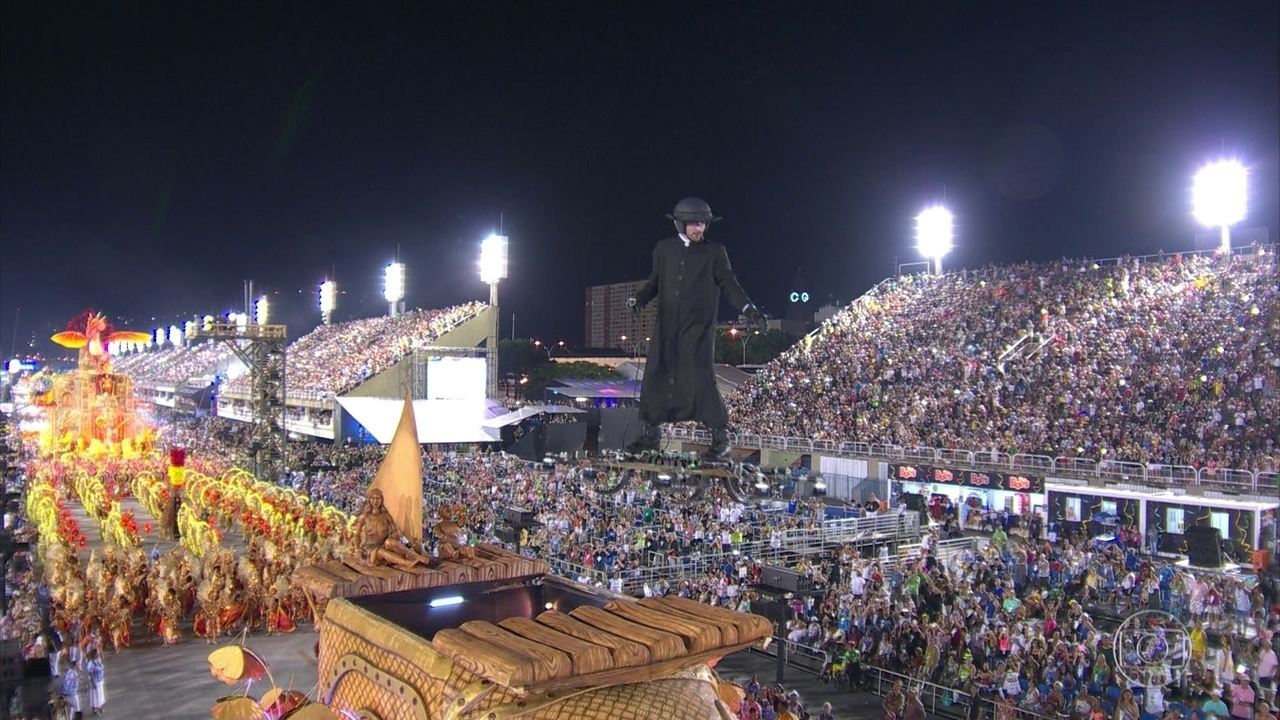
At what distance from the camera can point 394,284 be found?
65750mm

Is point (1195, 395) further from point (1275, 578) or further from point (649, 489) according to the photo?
point (649, 489)

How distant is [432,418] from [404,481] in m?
33.8

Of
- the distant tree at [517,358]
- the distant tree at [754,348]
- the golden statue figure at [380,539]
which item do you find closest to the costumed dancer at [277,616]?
the golden statue figure at [380,539]

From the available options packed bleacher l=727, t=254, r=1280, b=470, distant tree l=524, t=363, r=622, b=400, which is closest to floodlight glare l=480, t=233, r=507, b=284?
distant tree l=524, t=363, r=622, b=400

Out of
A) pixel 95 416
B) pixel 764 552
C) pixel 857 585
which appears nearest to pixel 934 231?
pixel 764 552

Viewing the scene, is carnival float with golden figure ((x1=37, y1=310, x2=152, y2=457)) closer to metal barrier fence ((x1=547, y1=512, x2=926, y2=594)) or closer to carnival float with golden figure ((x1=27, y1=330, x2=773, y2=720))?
metal barrier fence ((x1=547, y1=512, x2=926, y2=594))

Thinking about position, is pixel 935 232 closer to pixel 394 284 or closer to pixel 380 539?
pixel 394 284

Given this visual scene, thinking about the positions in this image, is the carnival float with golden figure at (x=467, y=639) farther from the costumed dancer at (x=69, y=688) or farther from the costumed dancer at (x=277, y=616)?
the costumed dancer at (x=277, y=616)

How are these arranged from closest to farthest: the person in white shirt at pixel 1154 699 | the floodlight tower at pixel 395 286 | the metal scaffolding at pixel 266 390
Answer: the person in white shirt at pixel 1154 699 → the metal scaffolding at pixel 266 390 → the floodlight tower at pixel 395 286

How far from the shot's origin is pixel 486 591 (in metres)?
5.12

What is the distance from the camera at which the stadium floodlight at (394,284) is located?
215 ft

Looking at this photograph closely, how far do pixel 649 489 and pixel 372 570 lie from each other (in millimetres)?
17819

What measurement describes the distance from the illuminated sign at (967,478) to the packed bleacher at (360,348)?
26.0 metres

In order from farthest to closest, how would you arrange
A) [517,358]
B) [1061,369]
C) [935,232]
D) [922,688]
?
[517,358] → [935,232] → [1061,369] → [922,688]
